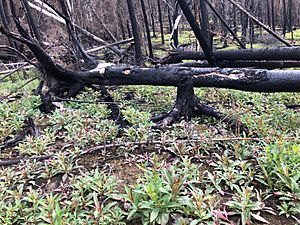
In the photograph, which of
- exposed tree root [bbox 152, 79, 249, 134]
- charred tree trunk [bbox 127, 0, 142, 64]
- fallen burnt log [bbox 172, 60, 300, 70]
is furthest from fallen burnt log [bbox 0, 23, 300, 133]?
charred tree trunk [bbox 127, 0, 142, 64]

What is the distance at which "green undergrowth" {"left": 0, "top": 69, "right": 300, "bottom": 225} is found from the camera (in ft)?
6.23

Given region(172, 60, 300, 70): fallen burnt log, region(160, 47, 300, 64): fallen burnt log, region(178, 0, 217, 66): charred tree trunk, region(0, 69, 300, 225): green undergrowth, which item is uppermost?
region(178, 0, 217, 66): charred tree trunk

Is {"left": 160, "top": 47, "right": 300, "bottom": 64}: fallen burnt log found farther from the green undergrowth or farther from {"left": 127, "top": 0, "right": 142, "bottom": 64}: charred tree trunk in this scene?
{"left": 127, "top": 0, "right": 142, "bottom": 64}: charred tree trunk

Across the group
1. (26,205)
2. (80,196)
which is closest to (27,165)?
(26,205)

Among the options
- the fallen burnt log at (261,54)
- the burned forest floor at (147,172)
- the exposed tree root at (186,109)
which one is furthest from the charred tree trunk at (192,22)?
the burned forest floor at (147,172)

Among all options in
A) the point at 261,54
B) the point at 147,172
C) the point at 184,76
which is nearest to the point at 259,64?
the point at 261,54

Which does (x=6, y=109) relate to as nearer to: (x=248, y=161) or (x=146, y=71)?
(x=146, y=71)

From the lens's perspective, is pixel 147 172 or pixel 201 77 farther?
pixel 201 77

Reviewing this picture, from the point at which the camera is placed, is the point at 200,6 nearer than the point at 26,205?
No

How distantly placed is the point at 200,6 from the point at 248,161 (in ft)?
20.0

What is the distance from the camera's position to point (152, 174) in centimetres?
223

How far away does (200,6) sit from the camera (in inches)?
299

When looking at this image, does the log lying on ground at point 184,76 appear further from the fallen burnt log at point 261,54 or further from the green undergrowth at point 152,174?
the fallen burnt log at point 261,54

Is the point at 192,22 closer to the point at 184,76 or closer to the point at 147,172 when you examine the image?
the point at 184,76
